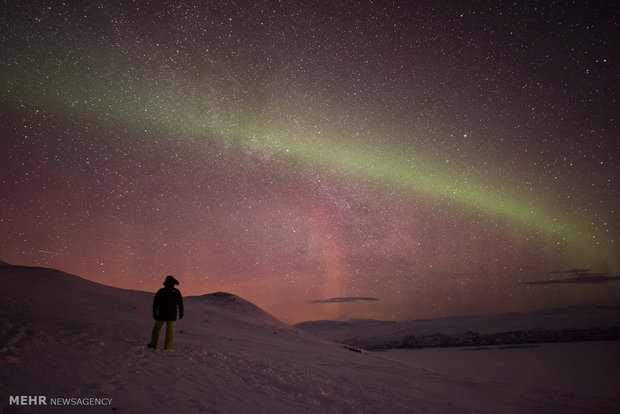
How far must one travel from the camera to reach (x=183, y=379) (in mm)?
7238

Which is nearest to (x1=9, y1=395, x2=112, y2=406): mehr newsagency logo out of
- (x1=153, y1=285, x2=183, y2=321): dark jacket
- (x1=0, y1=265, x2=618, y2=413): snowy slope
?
(x1=0, y1=265, x2=618, y2=413): snowy slope

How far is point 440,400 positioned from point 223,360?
6.48 meters

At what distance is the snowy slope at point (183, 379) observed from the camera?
19.3 ft

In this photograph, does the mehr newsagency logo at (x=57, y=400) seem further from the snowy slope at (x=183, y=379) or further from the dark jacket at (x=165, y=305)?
the dark jacket at (x=165, y=305)

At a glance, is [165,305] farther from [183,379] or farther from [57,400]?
[57,400]

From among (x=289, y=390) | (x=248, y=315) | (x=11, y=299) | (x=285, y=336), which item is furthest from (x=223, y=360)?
(x=248, y=315)

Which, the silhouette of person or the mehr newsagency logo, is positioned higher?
the silhouette of person

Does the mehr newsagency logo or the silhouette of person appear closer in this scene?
the mehr newsagency logo

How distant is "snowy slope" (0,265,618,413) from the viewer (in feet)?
19.3

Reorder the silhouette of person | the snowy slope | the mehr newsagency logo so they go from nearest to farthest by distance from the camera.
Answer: the mehr newsagency logo, the snowy slope, the silhouette of person

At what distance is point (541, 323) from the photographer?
233ft

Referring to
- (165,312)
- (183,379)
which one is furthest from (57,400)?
(165,312)

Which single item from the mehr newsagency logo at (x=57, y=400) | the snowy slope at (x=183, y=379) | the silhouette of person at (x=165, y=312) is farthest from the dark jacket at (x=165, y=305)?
the mehr newsagency logo at (x=57, y=400)

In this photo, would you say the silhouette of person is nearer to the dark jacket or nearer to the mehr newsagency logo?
the dark jacket
